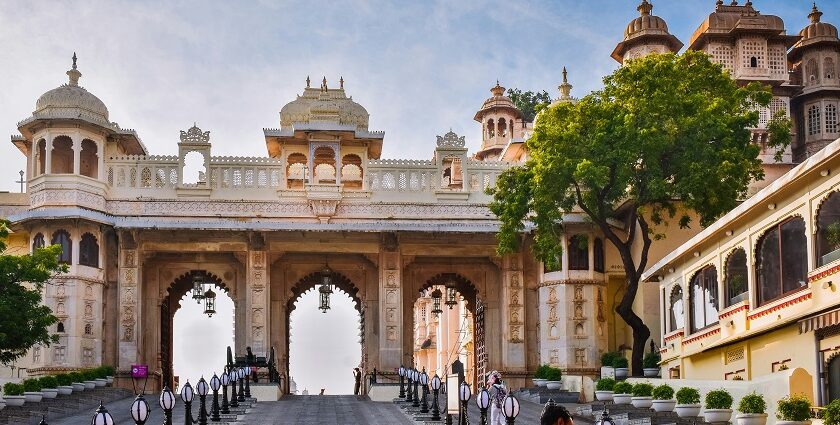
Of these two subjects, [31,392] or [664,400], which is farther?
[31,392]

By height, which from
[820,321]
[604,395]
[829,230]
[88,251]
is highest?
Result: [88,251]

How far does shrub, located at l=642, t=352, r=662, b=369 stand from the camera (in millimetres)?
32688

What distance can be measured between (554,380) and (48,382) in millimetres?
13262

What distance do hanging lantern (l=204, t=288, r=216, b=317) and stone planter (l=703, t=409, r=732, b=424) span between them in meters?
19.3

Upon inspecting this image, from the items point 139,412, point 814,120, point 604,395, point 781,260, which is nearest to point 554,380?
point 604,395

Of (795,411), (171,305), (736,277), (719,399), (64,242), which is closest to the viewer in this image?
(795,411)

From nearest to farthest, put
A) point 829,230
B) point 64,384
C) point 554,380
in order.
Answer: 1. point 829,230
2. point 64,384
3. point 554,380

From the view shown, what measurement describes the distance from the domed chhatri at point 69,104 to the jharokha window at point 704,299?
17.5 metres

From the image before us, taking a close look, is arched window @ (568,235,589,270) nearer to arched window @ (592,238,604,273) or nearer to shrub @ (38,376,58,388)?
arched window @ (592,238,604,273)

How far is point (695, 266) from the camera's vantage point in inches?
1109

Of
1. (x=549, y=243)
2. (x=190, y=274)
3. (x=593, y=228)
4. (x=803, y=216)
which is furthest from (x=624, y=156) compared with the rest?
(x=190, y=274)

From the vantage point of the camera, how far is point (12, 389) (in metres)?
26.7

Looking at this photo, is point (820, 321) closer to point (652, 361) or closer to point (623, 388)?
point (623, 388)

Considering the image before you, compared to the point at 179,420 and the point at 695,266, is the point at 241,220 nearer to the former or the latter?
the point at 179,420
